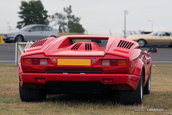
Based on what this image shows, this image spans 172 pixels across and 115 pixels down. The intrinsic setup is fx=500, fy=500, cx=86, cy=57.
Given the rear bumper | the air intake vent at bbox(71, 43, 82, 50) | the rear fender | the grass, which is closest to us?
the grass

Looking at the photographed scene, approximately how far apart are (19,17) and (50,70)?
7367cm

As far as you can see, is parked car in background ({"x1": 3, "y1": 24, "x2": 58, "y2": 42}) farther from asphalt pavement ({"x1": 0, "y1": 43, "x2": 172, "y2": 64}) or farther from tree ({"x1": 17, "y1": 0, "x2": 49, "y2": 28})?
tree ({"x1": 17, "y1": 0, "x2": 49, "y2": 28})

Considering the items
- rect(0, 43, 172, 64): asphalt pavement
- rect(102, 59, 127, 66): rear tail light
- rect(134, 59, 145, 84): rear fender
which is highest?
rect(102, 59, 127, 66): rear tail light

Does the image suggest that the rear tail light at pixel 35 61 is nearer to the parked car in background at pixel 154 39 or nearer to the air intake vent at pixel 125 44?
the air intake vent at pixel 125 44

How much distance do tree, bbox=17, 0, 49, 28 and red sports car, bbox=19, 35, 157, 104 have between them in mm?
70830

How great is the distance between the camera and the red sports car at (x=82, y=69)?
7012 mm

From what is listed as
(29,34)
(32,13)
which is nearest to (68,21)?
(32,13)

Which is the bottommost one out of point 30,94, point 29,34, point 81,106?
point 81,106

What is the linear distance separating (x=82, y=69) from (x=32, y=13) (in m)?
72.1

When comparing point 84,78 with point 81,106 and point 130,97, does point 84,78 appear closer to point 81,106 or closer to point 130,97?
point 81,106

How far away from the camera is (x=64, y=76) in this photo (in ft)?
23.0

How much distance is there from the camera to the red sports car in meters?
7.01

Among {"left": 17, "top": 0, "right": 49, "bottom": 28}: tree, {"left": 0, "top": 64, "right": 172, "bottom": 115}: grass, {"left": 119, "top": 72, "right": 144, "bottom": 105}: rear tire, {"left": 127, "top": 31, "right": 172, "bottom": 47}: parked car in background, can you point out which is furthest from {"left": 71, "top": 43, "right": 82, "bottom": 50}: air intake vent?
{"left": 17, "top": 0, "right": 49, "bottom": 28}: tree

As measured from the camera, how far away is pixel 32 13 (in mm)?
78312
